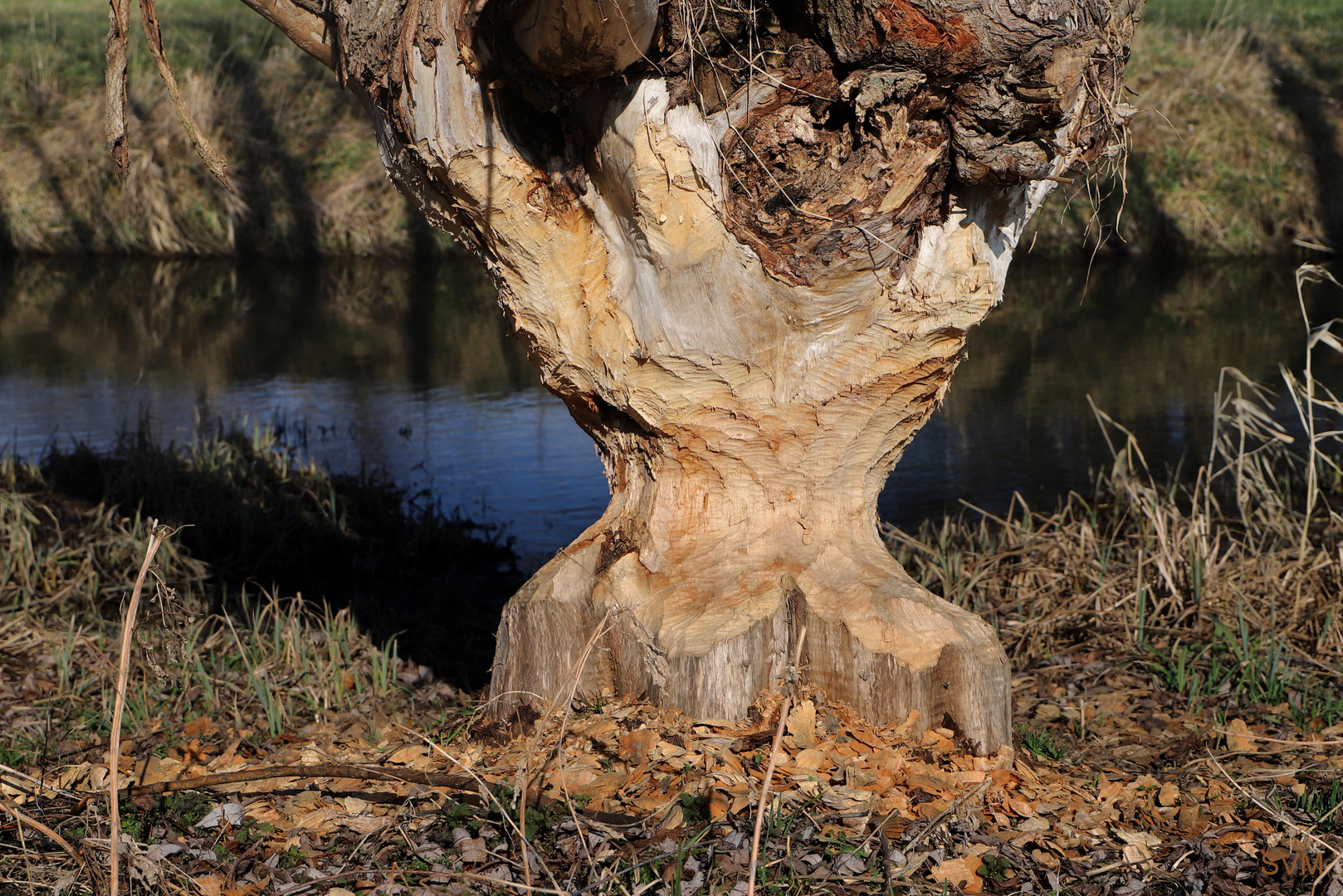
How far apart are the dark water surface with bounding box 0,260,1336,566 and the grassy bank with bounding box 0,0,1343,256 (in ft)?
2.67

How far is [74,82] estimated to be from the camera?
16.4 m

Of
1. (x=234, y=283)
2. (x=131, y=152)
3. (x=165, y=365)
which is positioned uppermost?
(x=131, y=152)

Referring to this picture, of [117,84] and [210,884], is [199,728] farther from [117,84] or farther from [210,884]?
[117,84]

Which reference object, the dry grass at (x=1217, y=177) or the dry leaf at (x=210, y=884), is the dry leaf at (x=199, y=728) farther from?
the dry grass at (x=1217, y=177)

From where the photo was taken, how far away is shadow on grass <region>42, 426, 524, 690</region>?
484 cm

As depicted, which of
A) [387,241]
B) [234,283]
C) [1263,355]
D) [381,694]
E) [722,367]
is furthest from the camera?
[387,241]

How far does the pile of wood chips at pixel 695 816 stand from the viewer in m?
2.37

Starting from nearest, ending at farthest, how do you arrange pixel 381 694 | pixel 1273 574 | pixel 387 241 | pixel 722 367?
1. pixel 722 367
2. pixel 381 694
3. pixel 1273 574
4. pixel 387 241

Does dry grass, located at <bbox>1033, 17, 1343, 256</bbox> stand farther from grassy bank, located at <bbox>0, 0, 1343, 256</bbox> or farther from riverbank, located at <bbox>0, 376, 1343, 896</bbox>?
riverbank, located at <bbox>0, 376, 1343, 896</bbox>

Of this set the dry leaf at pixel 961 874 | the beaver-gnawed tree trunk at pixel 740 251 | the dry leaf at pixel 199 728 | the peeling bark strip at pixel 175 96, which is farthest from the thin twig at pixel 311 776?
the peeling bark strip at pixel 175 96

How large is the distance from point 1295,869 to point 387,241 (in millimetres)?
14369

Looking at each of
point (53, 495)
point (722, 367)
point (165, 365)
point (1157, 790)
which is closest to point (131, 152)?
point (165, 365)

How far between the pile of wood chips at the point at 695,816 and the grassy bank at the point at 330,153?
12114 millimetres

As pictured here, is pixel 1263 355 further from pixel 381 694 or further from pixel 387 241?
pixel 387 241
